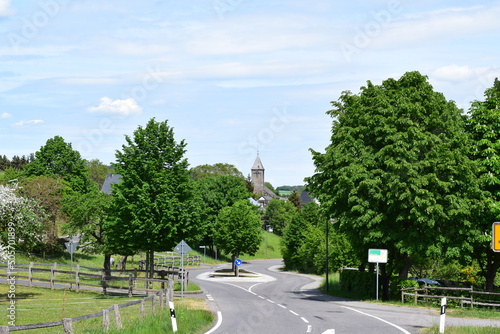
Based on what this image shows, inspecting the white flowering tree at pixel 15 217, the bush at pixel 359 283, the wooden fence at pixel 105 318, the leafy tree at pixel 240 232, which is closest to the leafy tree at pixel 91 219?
the white flowering tree at pixel 15 217

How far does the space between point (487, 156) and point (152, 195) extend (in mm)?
18815

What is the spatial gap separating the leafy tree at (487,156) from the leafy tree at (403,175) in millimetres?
856

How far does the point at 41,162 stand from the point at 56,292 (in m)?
58.4

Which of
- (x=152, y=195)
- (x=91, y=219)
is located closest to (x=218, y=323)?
(x=152, y=195)

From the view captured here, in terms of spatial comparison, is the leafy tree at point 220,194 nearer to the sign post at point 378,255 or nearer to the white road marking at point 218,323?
the sign post at point 378,255

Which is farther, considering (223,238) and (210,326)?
(223,238)

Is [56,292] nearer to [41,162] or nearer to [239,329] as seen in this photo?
[239,329]

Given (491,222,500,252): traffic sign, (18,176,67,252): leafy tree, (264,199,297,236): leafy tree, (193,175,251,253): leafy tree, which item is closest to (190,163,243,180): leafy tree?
(264,199,297,236): leafy tree

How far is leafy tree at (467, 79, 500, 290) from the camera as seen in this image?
30.5m

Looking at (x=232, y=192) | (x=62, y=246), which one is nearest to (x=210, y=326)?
(x=62, y=246)

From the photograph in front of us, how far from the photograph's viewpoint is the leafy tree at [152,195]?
34.2 metres

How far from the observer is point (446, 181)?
3023 cm

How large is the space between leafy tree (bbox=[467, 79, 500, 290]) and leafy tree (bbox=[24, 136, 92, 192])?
63631 mm

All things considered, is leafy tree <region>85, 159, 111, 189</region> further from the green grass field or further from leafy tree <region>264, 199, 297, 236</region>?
the green grass field
